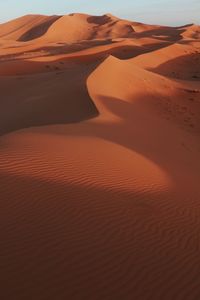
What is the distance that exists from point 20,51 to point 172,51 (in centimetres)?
1498

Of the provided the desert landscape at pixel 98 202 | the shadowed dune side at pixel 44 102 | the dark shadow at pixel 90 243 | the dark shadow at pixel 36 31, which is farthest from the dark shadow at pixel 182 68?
the dark shadow at pixel 36 31

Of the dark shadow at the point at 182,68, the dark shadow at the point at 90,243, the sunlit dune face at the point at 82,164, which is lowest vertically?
the dark shadow at the point at 182,68

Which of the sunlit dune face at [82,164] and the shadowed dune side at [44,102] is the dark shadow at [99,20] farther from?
the sunlit dune face at [82,164]

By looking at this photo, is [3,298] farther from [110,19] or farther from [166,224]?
[110,19]

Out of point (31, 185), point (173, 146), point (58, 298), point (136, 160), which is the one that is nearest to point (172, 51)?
point (173, 146)

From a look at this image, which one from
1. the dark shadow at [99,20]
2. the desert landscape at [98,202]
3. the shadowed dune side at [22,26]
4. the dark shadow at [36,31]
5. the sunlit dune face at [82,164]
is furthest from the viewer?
the dark shadow at [99,20]

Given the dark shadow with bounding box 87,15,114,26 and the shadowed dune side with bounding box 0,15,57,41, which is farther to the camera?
the dark shadow with bounding box 87,15,114,26

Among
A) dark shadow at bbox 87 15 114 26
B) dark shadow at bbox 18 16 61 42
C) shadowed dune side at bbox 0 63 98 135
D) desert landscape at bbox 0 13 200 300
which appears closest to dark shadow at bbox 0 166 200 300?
desert landscape at bbox 0 13 200 300

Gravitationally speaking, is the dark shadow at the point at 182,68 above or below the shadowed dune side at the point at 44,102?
below

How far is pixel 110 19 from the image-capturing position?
296 feet

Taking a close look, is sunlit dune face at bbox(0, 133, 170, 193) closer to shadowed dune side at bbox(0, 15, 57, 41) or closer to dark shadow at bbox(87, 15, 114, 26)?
shadowed dune side at bbox(0, 15, 57, 41)

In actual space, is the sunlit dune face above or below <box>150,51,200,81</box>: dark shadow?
above

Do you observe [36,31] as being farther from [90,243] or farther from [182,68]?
[90,243]

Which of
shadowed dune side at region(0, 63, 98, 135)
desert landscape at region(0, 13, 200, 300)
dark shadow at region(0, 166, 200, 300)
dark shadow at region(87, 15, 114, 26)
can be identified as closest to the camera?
dark shadow at region(0, 166, 200, 300)
